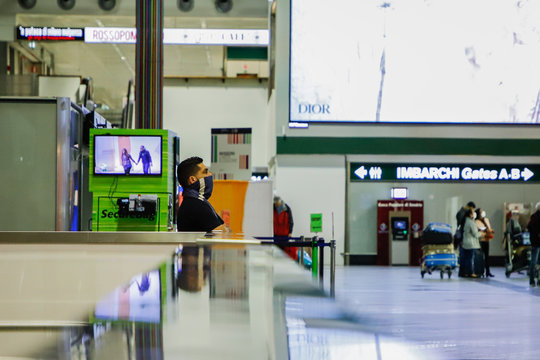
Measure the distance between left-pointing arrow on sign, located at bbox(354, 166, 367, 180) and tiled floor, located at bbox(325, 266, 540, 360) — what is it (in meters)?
3.85

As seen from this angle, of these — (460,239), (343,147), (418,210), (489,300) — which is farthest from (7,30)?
(489,300)

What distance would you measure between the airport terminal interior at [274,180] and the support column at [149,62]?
0.02 meters

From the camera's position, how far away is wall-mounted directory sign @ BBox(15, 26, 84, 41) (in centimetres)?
2102

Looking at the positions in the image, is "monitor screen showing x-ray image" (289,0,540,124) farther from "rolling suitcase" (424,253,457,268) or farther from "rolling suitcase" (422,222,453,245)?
"rolling suitcase" (424,253,457,268)

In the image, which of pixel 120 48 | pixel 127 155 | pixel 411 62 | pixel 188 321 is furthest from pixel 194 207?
pixel 120 48

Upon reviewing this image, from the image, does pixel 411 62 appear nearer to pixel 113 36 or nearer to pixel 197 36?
pixel 197 36

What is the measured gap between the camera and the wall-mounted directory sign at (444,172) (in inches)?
744

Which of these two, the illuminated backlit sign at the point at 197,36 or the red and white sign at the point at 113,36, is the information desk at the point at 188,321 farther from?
the red and white sign at the point at 113,36

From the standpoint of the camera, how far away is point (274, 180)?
19469mm

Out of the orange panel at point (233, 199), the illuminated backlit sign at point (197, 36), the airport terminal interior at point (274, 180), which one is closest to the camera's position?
the airport terminal interior at point (274, 180)

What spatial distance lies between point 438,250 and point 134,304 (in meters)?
14.3

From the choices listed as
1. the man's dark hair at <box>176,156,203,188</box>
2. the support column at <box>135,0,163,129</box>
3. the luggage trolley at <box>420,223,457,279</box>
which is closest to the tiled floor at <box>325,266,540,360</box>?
the luggage trolley at <box>420,223,457,279</box>

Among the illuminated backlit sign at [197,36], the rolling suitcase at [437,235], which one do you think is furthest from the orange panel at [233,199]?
the illuminated backlit sign at [197,36]

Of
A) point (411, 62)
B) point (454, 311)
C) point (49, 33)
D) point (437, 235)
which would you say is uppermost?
point (49, 33)
